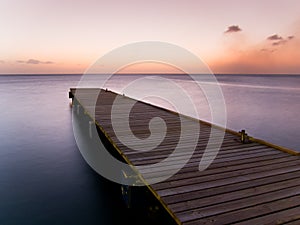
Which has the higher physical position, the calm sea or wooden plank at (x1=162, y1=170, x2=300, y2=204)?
wooden plank at (x1=162, y1=170, x2=300, y2=204)

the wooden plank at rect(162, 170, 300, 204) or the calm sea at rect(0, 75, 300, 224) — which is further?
the calm sea at rect(0, 75, 300, 224)

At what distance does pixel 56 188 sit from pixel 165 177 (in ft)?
19.5

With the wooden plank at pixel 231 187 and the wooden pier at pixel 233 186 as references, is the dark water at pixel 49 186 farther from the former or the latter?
the wooden plank at pixel 231 187

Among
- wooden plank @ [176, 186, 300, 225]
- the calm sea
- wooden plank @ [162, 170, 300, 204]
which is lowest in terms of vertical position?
the calm sea

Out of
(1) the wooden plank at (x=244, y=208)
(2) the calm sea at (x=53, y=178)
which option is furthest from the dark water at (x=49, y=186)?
(1) the wooden plank at (x=244, y=208)

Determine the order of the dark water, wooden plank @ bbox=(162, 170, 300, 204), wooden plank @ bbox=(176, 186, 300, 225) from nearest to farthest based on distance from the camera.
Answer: wooden plank @ bbox=(176, 186, 300, 225), wooden plank @ bbox=(162, 170, 300, 204), the dark water

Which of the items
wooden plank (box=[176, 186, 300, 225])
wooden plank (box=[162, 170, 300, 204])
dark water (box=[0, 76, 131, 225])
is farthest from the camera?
dark water (box=[0, 76, 131, 225])

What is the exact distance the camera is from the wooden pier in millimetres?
3590

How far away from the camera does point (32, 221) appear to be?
7.05 m

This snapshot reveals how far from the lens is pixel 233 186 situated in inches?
175

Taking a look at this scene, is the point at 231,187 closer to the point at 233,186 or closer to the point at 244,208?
the point at 233,186

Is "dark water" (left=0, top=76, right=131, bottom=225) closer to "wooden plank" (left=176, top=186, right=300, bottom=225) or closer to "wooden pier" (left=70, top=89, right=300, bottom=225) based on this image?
"wooden pier" (left=70, top=89, right=300, bottom=225)

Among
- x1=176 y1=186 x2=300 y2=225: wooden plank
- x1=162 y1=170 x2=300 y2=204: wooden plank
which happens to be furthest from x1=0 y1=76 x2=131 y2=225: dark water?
x1=176 y1=186 x2=300 y2=225: wooden plank

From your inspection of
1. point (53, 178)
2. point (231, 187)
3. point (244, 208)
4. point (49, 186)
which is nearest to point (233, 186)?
point (231, 187)
